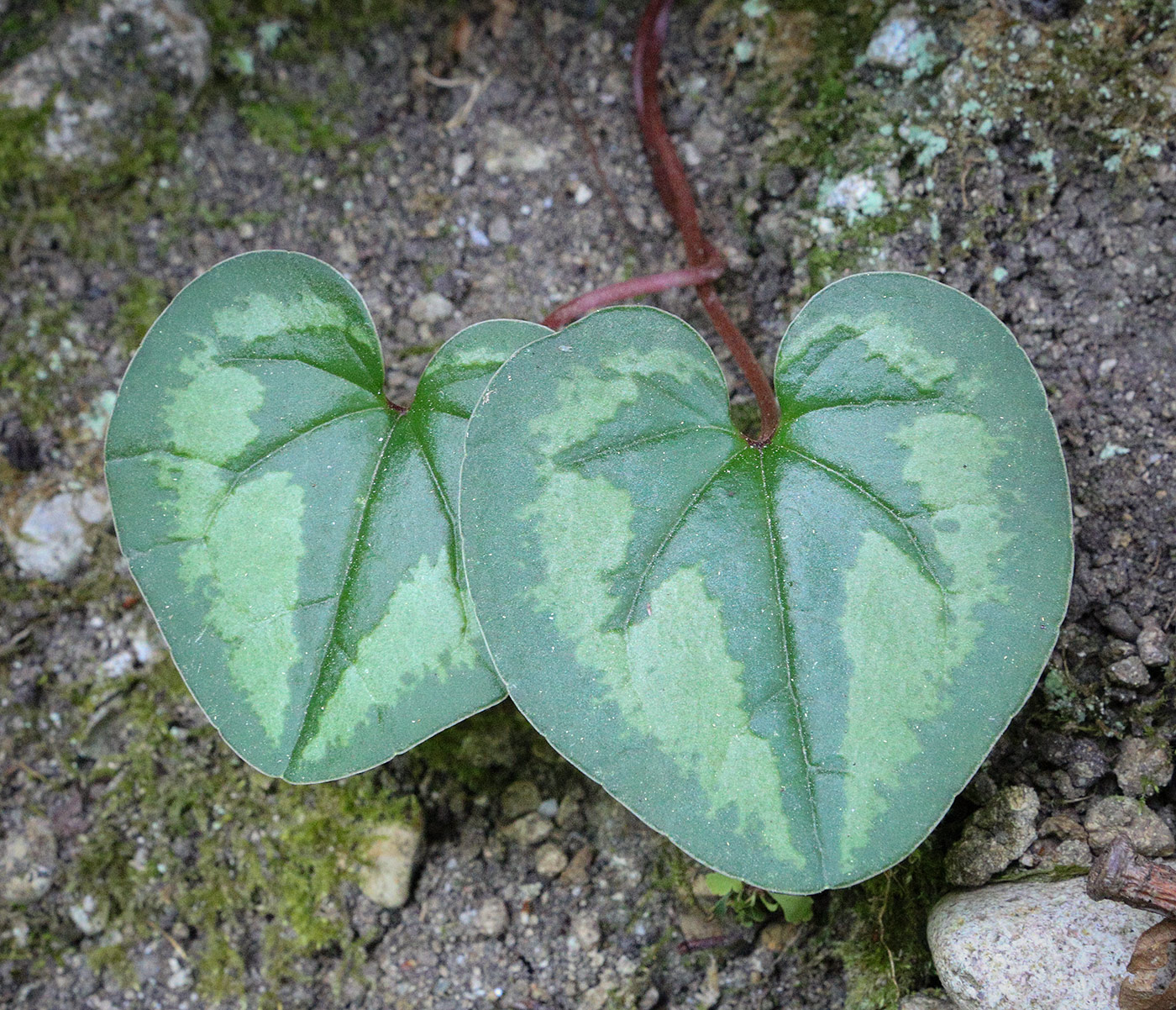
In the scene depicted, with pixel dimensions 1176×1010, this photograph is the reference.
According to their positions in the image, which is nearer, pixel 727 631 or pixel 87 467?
pixel 727 631

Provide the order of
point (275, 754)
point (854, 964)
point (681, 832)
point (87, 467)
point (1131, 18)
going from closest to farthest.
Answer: point (681, 832) < point (275, 754) < point (854, 964) < point (1131, 18) < point (87, 467)

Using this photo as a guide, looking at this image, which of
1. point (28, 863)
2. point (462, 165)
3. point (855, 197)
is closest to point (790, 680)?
point (855, 197)

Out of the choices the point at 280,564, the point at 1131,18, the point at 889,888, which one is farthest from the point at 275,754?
the point at 1131,18

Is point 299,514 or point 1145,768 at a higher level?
point 299,514

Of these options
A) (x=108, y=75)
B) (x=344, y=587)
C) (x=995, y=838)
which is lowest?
(x=995, y=838)

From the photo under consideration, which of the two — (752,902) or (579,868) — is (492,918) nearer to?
(579,868)

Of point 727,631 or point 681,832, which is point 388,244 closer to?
point 727,631
